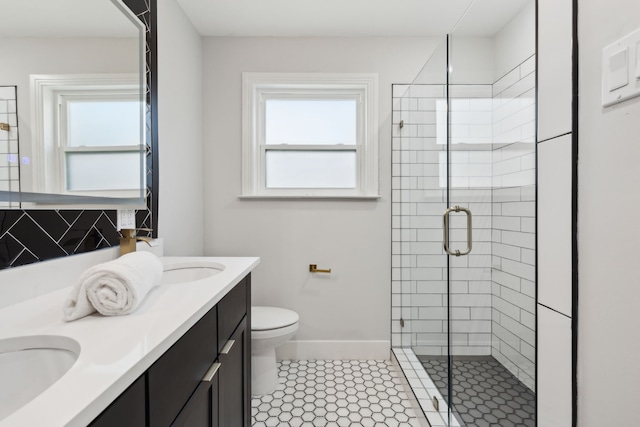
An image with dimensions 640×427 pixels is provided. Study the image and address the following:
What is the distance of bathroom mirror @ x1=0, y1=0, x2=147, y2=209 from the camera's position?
2.90ft

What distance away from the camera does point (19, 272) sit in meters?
0.88

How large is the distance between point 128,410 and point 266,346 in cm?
138

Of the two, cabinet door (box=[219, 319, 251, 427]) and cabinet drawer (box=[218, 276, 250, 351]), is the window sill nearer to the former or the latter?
cabinet drawer (box=[218, 276, 250, 351])

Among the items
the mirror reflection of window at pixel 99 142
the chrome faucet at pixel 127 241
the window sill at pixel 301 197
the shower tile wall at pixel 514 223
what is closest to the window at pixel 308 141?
the window sill at pixel 301 197

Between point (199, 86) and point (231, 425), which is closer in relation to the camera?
point (231, 425)

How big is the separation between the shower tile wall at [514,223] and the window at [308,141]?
1.17 meters

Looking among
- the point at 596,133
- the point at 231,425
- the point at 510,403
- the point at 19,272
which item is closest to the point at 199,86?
the point at 19,272

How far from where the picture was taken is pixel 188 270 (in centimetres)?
145

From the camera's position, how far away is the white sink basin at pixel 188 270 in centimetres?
141

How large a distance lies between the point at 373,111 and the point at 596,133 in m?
1.77

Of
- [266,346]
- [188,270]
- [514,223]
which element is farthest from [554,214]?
[266,346]

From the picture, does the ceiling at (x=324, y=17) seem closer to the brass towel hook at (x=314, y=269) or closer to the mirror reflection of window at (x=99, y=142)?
the mirror reflection of window at (x=99, y=142)

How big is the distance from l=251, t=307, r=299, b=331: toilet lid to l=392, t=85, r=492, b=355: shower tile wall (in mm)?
826

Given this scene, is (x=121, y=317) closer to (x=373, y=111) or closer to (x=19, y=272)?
(x=19, y=272)
